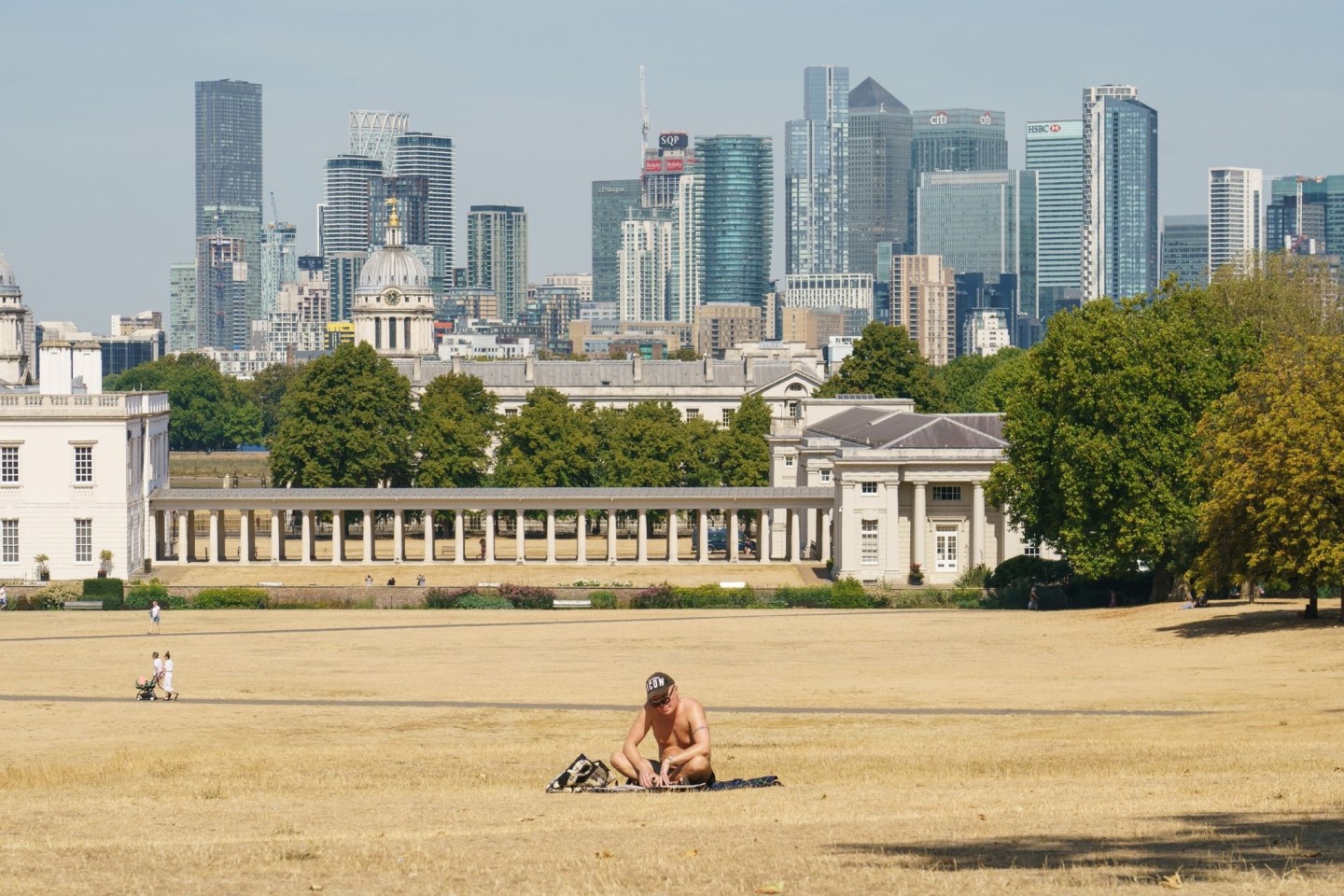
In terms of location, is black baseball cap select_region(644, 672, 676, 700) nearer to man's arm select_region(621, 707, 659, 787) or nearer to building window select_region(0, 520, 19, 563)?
man's arm select_region(621, 707, 659, 787)

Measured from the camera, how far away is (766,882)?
22.2 m

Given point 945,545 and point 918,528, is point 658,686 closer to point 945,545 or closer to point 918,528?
point 918,528

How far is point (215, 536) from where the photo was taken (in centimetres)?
10544

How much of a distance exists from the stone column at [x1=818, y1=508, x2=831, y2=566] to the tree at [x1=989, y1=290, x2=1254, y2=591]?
26.0 meters

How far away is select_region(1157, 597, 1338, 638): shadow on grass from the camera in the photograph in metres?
61.4

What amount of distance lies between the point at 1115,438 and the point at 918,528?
21.8 m

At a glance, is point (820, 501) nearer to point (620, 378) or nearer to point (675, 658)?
point (675, 658)

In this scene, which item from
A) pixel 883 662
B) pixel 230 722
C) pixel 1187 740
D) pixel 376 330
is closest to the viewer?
pixel 1187 740

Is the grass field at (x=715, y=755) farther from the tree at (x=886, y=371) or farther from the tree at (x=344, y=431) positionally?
the tree at (x=886, y=371)

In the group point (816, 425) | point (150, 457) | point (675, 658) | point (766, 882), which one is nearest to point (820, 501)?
point (816, 425)

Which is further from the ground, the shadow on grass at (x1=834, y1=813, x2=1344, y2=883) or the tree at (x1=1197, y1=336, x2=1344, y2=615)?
the tree at (x1=1197, y1=336, x2=1344, y2=615)

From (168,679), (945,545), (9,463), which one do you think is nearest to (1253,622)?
(168,679)

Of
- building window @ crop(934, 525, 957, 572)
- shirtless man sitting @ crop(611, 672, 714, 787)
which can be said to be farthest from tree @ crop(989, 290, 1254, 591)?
shirtless man sitting @ crop(611, 672, 714, 787)

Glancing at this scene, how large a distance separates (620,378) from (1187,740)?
135m
